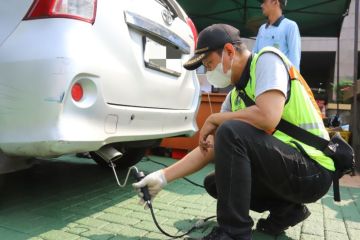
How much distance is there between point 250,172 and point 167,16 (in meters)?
1.49

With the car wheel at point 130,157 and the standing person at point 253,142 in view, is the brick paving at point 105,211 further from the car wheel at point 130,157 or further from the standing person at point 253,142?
the standing person at point 253,142

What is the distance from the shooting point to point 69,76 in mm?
1898

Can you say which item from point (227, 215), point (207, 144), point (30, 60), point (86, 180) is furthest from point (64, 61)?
point (86, 180)

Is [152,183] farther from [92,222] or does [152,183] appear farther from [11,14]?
[11,14]

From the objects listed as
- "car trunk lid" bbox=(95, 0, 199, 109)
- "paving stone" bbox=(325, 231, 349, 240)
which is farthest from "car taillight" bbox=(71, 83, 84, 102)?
"paving stone" bbox=(325, 231, 349, 240)

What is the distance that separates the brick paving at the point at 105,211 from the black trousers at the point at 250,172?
48 cm

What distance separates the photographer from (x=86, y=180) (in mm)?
3355

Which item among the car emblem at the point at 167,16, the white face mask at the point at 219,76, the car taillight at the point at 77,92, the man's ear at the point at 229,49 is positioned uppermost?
the car emblem at the point at 167,16

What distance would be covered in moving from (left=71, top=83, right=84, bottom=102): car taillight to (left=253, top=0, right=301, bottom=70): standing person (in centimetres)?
214

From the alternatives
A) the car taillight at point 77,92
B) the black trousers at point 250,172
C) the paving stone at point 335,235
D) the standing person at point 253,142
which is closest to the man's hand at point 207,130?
the standing person at point 253,142

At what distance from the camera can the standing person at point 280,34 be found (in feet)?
11.4

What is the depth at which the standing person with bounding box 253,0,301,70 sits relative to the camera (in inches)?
137

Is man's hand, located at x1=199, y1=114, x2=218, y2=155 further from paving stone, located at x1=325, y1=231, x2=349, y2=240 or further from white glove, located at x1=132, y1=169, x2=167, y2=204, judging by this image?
paving stone, located at x1=325, y1=231, x2=349, y2=240

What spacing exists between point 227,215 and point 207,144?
46 centimetres
